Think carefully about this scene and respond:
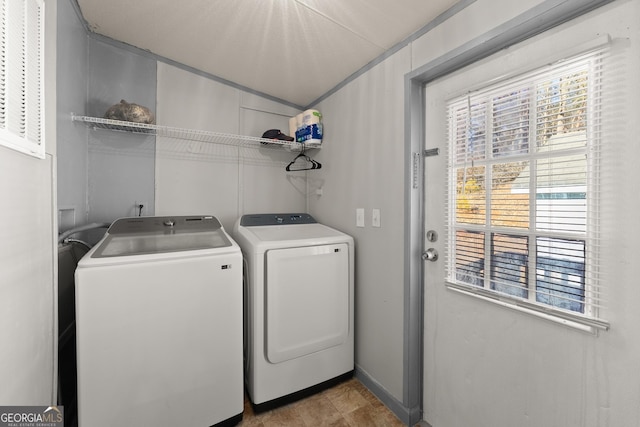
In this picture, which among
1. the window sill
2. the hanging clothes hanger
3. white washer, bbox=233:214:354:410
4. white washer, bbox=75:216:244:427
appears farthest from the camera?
the hanging clothes hanger

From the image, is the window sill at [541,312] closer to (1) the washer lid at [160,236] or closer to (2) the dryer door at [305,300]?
(2) the dryer door at [305,300]

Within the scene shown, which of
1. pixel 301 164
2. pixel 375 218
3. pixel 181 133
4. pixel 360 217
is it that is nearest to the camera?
pixel 375 218

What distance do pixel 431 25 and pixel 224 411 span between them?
2.43 meters

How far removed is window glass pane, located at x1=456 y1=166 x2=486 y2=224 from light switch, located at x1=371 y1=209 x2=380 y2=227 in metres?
0.51

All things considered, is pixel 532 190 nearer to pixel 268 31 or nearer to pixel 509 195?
pixel 509 195

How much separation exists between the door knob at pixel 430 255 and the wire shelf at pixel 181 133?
138 centimetres

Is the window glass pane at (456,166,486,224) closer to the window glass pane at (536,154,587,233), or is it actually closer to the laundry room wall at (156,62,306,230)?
the window glass pane at (536,154,587,233)

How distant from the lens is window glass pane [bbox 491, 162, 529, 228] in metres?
1.14

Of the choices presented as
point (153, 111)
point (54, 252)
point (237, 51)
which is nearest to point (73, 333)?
point (54, 252)

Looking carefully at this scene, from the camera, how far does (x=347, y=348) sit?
1929mm

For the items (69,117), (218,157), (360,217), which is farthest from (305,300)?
(69,117)

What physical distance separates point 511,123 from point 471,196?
14.5 inches

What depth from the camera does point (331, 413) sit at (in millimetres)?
1662

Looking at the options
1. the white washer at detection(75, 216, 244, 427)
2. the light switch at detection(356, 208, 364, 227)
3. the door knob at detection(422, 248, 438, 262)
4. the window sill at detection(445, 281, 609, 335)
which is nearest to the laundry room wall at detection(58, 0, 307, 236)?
the white washer at detection(75, 216, 244, 427)
